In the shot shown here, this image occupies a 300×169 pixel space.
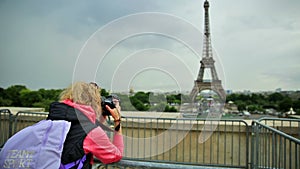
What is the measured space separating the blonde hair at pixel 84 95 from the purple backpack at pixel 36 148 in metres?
0.33

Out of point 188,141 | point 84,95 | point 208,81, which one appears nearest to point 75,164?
point 84,95

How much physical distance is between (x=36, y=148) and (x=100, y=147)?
0.42 m

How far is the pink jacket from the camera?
1.61 m

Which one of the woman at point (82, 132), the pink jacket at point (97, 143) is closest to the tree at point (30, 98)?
the woman at point (82, 132)

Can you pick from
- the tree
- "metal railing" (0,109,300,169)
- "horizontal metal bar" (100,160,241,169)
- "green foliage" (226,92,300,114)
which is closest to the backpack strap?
"horizontal metal bar" (100,160,241,169)

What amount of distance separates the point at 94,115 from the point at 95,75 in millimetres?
525

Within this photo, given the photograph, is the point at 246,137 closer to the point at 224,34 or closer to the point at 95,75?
the point at 95,75

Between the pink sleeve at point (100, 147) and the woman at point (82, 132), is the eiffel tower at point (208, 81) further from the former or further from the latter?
the pink sleeve at point (100, 147)

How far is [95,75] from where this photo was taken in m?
2.14

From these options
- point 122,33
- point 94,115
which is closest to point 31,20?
point 122,33

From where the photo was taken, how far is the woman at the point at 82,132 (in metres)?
1.55

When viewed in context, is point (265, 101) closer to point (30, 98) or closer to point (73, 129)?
point (73, 129)

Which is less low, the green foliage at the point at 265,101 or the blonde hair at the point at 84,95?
the blonde hair at the point at 84,95

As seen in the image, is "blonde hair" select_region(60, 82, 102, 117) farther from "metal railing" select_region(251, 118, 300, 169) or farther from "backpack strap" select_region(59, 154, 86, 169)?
"metal railing" select_region(251, 118, 300, 169)
